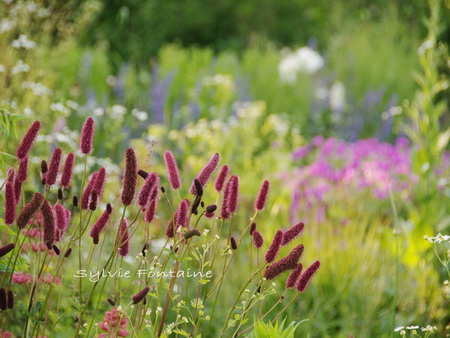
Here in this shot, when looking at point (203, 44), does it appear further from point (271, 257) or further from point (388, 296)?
point (271, 257)

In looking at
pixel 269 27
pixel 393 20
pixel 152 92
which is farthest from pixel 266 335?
pixel 269 27

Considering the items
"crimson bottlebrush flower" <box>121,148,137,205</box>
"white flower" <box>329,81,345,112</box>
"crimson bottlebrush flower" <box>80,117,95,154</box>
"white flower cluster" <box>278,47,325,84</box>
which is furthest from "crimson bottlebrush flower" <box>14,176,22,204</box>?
"white flower cluster" <box>278,47,325,84</box>

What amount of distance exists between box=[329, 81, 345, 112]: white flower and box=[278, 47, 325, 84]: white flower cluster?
608 mm

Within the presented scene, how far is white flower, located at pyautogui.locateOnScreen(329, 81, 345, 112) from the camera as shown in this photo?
908 cm

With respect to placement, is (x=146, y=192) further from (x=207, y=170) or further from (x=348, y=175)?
(x=348, y=175)

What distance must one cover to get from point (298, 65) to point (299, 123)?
2.12 metres

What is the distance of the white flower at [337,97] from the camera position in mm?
9078

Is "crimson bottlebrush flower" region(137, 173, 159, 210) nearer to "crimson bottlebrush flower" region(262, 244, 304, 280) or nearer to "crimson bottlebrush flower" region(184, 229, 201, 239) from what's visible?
"crimson bottlebrush flower" region(184, 229, 201, 239)

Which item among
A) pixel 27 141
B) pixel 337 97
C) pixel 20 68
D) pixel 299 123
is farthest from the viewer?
pixel 337 97

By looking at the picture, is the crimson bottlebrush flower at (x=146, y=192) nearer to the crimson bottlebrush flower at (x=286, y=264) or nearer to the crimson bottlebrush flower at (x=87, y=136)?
the crimson bottlebrush flower at (x=87, y=136)

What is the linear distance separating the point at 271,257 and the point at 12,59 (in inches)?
164

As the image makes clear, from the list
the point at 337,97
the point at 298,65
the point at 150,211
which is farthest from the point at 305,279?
the point at 298,65

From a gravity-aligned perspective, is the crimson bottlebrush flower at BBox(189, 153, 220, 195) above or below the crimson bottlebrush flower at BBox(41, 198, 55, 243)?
above

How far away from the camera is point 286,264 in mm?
1818
